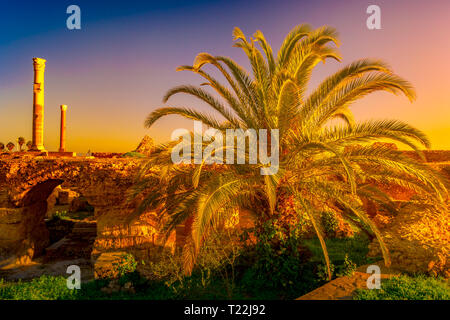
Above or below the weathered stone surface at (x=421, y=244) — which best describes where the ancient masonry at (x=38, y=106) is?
above

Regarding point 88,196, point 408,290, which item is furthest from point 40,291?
point 408,290

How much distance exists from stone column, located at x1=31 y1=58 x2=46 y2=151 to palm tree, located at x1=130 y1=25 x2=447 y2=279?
51.0 feet

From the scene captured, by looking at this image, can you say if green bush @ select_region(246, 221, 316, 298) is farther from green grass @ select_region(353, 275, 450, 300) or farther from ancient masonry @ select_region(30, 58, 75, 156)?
ancient masonry @ select_region(30, 58, 75, 156)

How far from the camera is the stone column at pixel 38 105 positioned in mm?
18609

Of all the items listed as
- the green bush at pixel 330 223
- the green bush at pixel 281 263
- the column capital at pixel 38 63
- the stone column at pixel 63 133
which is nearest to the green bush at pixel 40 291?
the green bush at pixel 281 263

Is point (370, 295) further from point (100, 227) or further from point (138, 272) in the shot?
point (100, 227)

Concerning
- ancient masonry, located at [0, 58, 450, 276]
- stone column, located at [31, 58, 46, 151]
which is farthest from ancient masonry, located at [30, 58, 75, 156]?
ancient masonry, located at [0, 58, 450, 276]

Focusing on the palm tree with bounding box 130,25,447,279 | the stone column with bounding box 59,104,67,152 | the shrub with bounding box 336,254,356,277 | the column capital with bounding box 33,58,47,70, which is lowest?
the shrub with bounding box 336,254,356,277

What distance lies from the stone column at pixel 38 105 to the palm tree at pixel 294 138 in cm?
1554

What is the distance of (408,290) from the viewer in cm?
532

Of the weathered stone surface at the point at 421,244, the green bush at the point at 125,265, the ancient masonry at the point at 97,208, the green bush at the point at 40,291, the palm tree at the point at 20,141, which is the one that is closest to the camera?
the green bush at the point at 40,291

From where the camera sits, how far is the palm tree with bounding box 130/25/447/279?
5.59 metres

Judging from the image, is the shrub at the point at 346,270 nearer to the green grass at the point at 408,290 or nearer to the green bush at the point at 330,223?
the green grass at the point at 408,290
